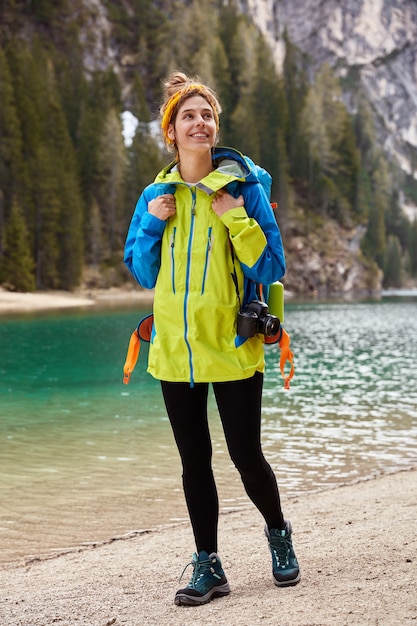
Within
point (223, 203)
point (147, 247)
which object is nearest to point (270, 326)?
point (223, 203)

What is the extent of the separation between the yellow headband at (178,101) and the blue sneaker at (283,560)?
213 centimetres

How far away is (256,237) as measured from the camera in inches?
135

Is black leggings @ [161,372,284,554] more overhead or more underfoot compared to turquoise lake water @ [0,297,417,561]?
more overhead

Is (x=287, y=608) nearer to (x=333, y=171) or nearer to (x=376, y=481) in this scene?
(x=376, y=481)

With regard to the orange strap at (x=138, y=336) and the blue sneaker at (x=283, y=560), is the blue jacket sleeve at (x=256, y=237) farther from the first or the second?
the blue sneaker at (x=283, y=560)

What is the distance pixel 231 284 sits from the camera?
3553 mm

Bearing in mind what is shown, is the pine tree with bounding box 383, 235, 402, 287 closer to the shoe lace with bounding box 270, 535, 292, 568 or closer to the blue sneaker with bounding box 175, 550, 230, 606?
the shoe lace with bounding box 270, 535, 292, 568

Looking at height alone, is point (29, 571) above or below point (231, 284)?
below

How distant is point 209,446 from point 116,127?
72864 mm

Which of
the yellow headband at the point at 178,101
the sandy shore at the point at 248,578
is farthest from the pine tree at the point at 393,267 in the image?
the yellow headband at the point at 178,101

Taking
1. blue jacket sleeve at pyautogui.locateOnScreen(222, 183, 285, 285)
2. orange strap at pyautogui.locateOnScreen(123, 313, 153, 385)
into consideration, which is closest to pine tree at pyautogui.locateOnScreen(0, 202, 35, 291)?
orange strap at pyautogui.locateOnScreen(123, 313, 153, 385)

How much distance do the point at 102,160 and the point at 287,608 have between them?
72184 millimetres

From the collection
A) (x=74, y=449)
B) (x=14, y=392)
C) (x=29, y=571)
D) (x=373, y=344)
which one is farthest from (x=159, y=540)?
(x=373, y=344)

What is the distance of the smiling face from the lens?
3645 mm
